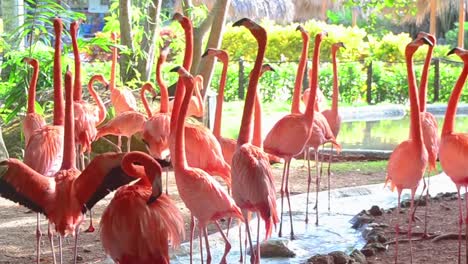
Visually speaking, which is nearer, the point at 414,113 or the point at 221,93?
the point at 414,113

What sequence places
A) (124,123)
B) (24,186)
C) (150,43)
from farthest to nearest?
(150,43)
(124,123)
(24,186)

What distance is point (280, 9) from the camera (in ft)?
85.5

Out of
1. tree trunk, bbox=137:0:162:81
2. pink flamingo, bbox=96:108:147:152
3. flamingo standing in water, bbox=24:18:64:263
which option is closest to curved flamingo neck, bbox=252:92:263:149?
flamingo standing in water, bbox=24:18:64:263

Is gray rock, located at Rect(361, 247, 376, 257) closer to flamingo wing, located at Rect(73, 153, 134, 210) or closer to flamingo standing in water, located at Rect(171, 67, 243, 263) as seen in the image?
flamingo standing in water, located at Rect(171, 67, 243, 263)

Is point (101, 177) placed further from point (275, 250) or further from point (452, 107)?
point (452, 107)

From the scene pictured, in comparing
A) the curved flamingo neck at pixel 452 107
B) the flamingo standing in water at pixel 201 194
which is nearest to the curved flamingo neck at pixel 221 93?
the flamingo standing in water at pixel 201 194

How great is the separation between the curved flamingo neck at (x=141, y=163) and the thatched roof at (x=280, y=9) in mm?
20536

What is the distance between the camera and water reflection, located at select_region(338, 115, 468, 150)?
11973 millimetres

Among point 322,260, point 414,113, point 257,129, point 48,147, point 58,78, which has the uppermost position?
point 58,78

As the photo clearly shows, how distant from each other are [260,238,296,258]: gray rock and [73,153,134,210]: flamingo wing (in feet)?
5.87

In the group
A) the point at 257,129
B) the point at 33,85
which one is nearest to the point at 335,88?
the point at 257,129

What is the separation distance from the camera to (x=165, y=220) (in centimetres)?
346

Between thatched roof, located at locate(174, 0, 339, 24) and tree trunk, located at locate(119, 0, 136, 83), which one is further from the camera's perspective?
thatched roof, located at locate(174, 0, 339, 24)

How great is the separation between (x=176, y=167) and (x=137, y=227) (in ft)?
3.72
